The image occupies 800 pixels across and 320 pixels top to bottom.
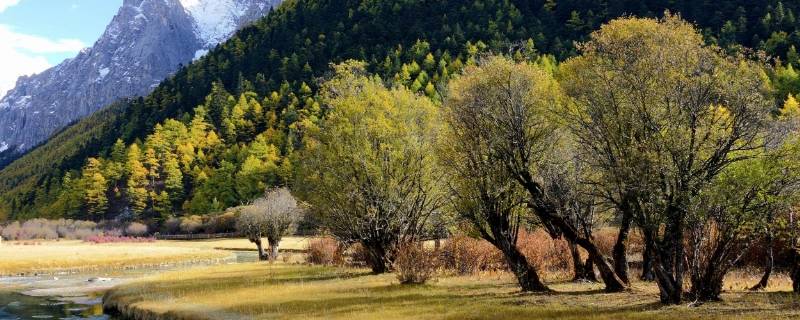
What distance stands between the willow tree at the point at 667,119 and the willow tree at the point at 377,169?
586 inches

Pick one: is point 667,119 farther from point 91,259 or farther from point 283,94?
point 283,94

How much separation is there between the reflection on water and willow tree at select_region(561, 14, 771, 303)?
2433 centimetres

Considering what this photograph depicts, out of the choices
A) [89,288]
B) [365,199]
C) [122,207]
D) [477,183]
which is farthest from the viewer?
[122,207]

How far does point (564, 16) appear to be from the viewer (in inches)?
6973

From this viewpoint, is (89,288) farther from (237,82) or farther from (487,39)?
(237,82)

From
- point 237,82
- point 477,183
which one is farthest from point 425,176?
point 237,82

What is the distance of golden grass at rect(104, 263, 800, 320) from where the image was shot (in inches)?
773

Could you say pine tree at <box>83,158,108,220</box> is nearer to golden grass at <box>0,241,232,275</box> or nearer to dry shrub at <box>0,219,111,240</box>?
dry shrub at <box>0,219,111,240</box>

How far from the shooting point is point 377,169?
34.9 meters

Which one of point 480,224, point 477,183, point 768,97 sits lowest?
point 480,224

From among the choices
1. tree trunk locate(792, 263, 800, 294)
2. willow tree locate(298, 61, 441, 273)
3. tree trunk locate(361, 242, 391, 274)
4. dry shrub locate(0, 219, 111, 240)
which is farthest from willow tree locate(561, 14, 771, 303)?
dry shrub locate(0, 219, 111, 240)

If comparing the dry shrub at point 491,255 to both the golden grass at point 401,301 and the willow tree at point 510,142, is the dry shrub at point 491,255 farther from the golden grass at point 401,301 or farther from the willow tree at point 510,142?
the willow tree at point 510,142

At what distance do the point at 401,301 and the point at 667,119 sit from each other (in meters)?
11.6

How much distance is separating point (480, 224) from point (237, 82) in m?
180
